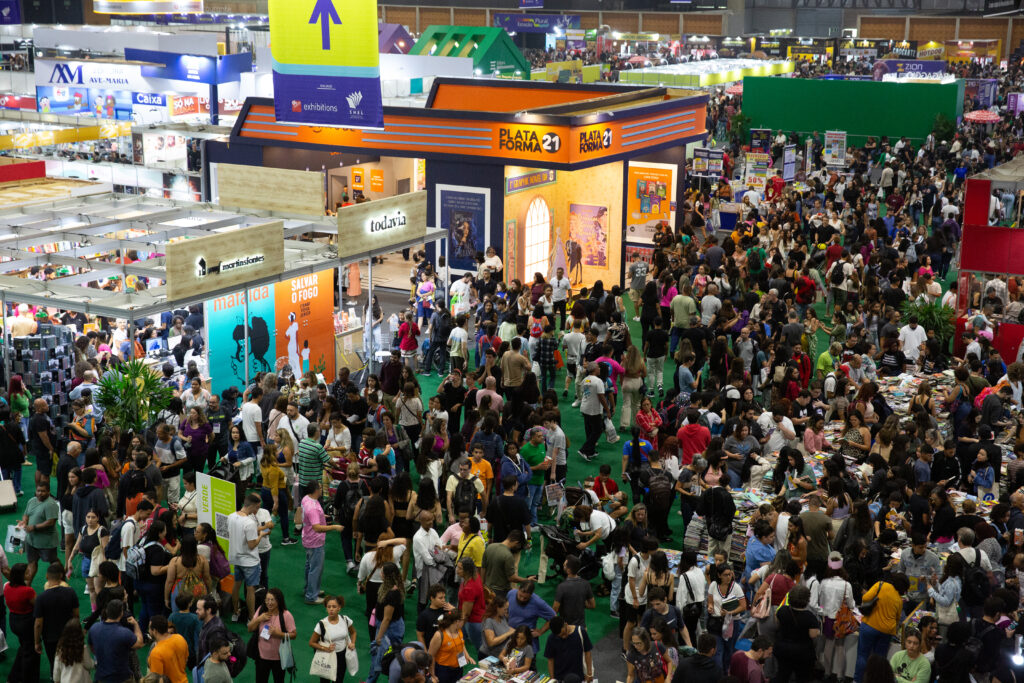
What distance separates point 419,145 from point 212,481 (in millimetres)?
11412

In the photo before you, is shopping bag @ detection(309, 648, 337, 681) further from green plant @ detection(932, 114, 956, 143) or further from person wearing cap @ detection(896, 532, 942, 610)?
green plant @ detection(932, 114, 956, 143)

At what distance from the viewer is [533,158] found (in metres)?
18.7

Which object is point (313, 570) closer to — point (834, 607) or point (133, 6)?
point (834, 607)

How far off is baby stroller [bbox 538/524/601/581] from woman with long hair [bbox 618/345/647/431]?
3698mm

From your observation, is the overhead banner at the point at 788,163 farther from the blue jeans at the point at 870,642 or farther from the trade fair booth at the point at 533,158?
the blue jeans at the point at 870,642

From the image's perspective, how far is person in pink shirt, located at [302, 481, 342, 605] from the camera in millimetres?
9023

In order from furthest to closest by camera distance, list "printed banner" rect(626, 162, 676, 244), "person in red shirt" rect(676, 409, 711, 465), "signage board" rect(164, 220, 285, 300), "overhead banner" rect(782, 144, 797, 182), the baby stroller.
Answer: "overhead banner" rect(782, 144, 797, 182), "printed banner" rect(626, 162, 676, 244), "signage board" rect(164, 220, 285, 300), "person in red shirt" rect(676, 409, 711, 465), the baby stroller

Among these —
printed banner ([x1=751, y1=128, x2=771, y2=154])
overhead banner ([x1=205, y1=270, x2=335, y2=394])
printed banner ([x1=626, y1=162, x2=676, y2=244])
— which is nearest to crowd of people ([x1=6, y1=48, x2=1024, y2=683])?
overhead banner ([x1=205, y1=270, x2=335, y2=394])

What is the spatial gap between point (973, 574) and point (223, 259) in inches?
320

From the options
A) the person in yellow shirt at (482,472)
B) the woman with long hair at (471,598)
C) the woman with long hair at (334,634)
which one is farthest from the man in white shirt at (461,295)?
the woman with long hair at (334,634)

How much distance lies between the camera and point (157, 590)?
848cm

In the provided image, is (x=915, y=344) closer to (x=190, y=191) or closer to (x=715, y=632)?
(x=715, y=632)

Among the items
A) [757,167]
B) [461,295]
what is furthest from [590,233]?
[757,167]

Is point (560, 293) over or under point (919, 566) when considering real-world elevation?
over
